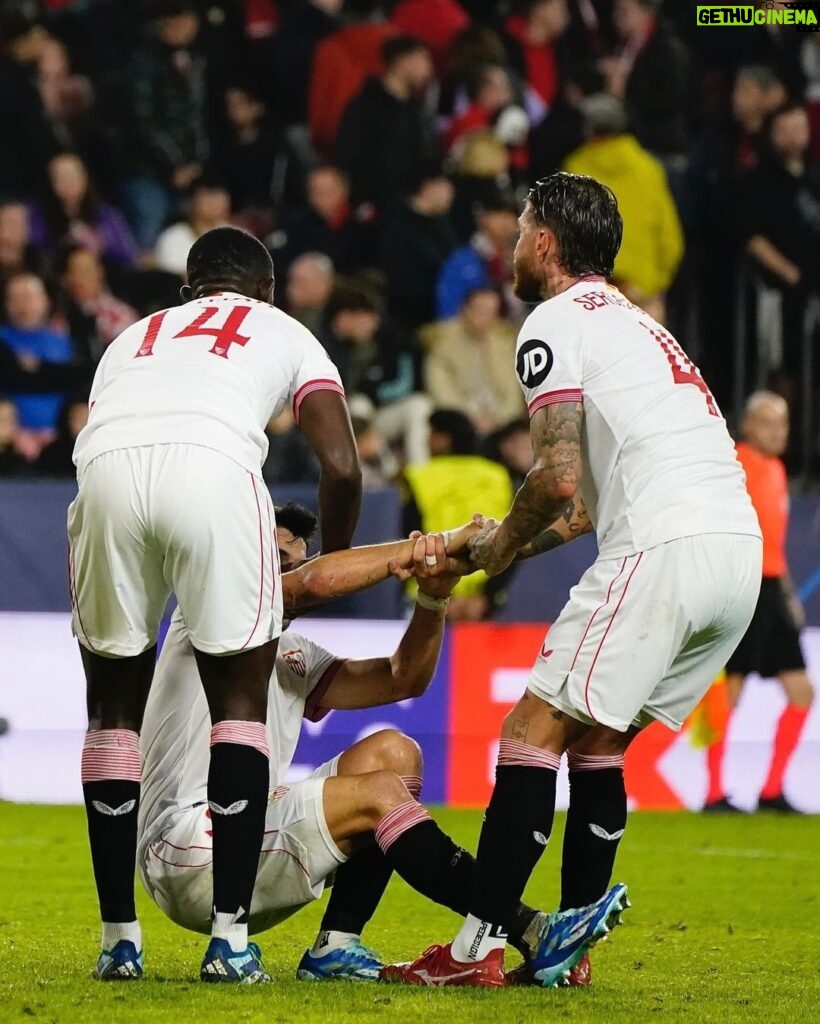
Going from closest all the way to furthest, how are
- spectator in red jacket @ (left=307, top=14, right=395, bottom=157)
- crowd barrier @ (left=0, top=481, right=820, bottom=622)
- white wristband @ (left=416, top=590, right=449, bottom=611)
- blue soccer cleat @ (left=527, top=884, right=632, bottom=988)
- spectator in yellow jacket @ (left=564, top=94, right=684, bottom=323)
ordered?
blue soccer cleat @ (left=527, top=884, right=632, bottom=988) → white wristband @ (left=416, top=590, right=449, bottom=611) → crowd barrier @ (left=0, top=481, right=820, bottom=622) → spectator in yellow jacket @ (left=564, top=94, right=684, bottom=323) → spectator in red jacket @ (left=307, top=14, right=395, bottom=157)

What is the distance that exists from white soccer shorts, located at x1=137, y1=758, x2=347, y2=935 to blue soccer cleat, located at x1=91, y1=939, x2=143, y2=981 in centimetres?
19

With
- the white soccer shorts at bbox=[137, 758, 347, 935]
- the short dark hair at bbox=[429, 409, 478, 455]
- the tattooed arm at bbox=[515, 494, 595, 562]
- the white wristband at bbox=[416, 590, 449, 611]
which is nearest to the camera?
the white soccer shorts at bbox=[137, 758, 347, 935]

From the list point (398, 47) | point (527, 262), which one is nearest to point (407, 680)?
point (527, 262)

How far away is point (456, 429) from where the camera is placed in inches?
436

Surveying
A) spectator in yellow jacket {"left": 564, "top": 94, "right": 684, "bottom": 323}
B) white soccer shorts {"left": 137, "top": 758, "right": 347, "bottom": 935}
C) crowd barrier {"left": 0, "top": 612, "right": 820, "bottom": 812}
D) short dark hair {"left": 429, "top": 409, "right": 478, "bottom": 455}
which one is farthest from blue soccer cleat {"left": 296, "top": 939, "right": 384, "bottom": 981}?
spectator in yellow jacket {"left": 564, "top": 94, "right": 684, "bottom": 323}

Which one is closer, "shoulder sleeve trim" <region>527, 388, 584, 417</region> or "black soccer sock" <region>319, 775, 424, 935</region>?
"shoulder sleeve trim" <region>527, 388, 584, 417</region>

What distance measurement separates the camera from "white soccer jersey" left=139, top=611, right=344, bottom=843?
4.81m

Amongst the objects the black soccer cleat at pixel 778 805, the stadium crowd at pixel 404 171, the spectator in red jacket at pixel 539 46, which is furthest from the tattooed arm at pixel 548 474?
the spectator in red jacket at pixel 539 46

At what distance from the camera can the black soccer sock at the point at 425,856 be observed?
459cm

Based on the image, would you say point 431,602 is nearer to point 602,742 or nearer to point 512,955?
point 602,742

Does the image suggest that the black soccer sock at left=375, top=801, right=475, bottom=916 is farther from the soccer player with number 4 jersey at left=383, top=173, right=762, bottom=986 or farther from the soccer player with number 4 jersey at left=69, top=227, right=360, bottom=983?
the soccer player with number 4 jersey at left=69, top=227, right=360, bottom=983

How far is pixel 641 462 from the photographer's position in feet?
15.1

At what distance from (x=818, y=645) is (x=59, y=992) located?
6880 mm

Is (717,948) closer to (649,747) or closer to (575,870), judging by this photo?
(575,870)
